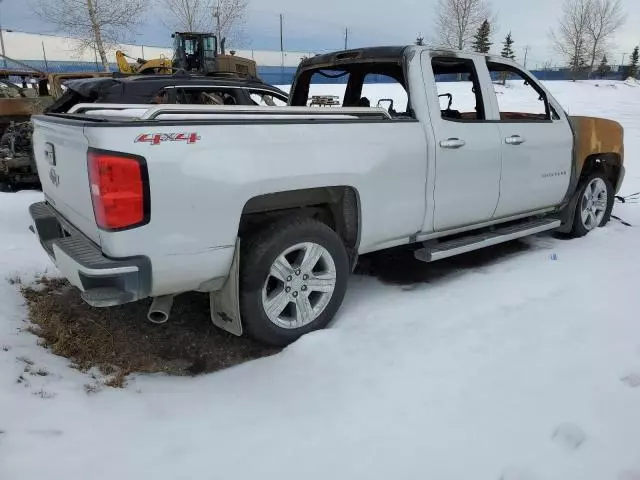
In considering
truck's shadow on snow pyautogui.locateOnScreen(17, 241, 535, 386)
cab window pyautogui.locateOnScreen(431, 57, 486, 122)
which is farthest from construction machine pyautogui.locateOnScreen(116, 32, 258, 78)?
truck's shadow on snow pyautogui.locateOnScreen(17, 241, 535, 386)

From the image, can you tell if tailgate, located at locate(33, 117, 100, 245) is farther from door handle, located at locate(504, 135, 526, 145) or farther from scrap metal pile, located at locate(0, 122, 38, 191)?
scrap metal pile, located at locate(0, 122, 38, 191)

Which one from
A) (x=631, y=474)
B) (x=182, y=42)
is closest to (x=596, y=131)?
(x=631, y=474)

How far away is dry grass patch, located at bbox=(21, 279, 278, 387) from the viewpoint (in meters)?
3.13

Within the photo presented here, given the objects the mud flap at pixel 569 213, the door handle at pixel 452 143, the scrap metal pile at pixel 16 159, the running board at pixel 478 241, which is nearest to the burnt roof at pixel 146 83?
the scrap metal pile at pixel 16 159

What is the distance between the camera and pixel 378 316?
3.71m

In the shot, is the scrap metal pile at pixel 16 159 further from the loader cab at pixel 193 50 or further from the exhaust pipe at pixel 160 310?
the loader cab at pixel 193 50

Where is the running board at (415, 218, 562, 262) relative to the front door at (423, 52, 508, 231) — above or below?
below

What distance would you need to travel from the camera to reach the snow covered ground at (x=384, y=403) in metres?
2.26

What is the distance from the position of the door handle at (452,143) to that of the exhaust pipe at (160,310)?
7.34 ft

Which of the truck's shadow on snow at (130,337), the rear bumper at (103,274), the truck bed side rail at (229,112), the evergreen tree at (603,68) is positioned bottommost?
the truck's shadow on snow at (130,337)

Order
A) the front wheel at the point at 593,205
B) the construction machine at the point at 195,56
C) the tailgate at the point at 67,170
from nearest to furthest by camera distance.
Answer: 1. the tailgate at the point at 67,170
2. the front wheel at the point at 593,205
3. the construction machine at the point at 195,56

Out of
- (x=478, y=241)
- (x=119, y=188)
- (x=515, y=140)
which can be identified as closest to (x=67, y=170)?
(x=119, y=188)

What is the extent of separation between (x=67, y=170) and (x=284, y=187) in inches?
49.5

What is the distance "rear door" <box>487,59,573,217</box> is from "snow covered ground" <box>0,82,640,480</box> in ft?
3.39
